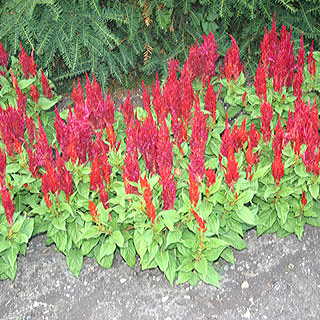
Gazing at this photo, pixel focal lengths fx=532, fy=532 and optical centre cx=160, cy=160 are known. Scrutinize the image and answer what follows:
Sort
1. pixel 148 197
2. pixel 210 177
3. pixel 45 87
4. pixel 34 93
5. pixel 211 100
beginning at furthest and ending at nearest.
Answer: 1. pixel 45 87
2. pixel 34 93
3. pixel 211 100
4. pixel 210 177
5. pixel 148 197

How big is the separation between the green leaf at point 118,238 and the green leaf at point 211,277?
2.05 ft

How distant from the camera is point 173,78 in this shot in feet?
13.8

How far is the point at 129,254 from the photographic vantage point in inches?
153

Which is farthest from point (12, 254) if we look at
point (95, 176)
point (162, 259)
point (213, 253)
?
point (213, 253)

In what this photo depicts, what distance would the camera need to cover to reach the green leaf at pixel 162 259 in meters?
3.70

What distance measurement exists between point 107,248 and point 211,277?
2.50ft

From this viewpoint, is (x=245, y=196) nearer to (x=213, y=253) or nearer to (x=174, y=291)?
(x=213, y=253)

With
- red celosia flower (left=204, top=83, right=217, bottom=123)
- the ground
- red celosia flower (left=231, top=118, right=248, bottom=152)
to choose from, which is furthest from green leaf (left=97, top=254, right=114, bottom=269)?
red celosia flower (left=204, top=83, right=217, bottom=123)

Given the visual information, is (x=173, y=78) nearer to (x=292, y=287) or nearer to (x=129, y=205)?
(x=129, y=205)

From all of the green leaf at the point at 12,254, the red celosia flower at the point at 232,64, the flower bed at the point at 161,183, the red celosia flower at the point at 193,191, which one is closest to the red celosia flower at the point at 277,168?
the flower bed at the point at 161,183

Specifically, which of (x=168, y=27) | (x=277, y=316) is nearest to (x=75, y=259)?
(x=277, y=316)

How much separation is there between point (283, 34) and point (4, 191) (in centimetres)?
259

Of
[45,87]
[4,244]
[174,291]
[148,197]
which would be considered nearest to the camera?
[148,197]

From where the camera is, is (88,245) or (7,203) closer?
(7,203)
